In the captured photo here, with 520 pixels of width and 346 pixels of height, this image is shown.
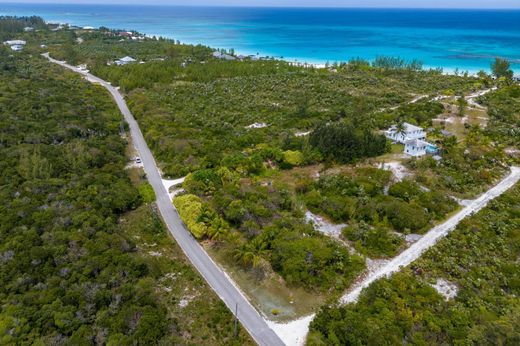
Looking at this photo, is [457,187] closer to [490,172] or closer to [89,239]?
[490,172]

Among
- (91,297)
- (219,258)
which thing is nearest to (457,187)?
(219,258)

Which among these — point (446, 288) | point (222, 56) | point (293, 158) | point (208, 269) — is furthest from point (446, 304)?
point (222, 56)

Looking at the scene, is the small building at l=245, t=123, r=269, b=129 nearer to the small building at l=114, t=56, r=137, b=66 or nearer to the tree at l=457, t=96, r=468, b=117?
the tree at l=457, t=96, r=468, b=117

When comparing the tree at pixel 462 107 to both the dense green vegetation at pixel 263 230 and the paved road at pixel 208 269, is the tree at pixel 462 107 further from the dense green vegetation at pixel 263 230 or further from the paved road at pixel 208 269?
the paved road at pixel 208 269

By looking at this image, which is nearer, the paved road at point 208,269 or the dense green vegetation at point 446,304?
the dense green vegetation at point 446,304

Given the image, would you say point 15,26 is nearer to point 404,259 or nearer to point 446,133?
point 446,133

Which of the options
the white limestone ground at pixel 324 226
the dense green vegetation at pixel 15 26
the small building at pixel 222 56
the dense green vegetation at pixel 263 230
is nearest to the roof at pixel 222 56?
the small building at pixel 222 56
